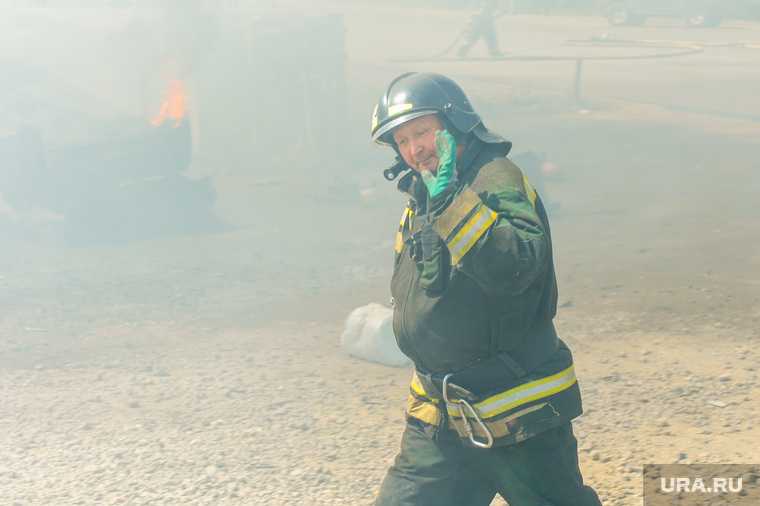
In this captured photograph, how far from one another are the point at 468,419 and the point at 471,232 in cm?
57

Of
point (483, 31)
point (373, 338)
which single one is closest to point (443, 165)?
point (373, 338)

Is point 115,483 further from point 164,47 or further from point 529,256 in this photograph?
point 164,47

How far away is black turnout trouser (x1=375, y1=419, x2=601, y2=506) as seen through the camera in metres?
2.84

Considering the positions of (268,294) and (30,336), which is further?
(268,294)

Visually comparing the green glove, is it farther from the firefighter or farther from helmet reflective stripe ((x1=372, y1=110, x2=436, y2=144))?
helmet reflective stripe ((x1=372, y1=110, x2=436, y2=144))

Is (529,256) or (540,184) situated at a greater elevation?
(529,256)

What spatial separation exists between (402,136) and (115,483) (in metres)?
2.47

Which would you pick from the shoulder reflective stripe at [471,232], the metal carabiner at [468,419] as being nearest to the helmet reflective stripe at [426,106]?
the shoulder reflective stripe at [471,232]

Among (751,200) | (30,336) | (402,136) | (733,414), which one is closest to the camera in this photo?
(402,136)

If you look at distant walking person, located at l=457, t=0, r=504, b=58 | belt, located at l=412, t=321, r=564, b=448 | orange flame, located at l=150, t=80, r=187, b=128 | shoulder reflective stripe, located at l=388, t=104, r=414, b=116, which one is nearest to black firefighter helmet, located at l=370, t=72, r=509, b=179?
shoulder reflective stripe, located at l=388, t=104, r=414, b=116

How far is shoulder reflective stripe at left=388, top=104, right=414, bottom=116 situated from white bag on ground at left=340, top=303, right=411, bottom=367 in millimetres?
3303

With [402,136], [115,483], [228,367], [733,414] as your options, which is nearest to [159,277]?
[228,367]

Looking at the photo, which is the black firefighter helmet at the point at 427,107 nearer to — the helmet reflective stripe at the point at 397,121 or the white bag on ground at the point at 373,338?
the helmet reflective stripe at the point at 397,121

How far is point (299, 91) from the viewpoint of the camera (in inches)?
582
